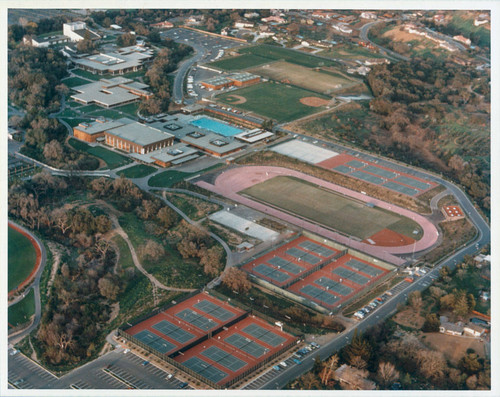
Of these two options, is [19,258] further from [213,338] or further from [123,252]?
[213,338]

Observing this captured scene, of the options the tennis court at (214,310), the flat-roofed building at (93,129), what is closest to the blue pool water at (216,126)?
the flat-roofed building at (93,129)

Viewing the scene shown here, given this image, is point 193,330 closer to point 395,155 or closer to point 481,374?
point 481,374

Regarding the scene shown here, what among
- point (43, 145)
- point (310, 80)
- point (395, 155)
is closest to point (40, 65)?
point (43, 145)

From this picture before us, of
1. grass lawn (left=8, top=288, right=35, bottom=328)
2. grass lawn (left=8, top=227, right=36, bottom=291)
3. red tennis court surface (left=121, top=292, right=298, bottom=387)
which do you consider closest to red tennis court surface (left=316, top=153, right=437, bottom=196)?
red tennis court surface (left=121, top=292, right=298, bottom=387)

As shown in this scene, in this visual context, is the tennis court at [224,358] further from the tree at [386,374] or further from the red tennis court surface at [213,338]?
the tree at [386,374]

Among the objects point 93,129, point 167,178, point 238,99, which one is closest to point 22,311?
point 167,178
